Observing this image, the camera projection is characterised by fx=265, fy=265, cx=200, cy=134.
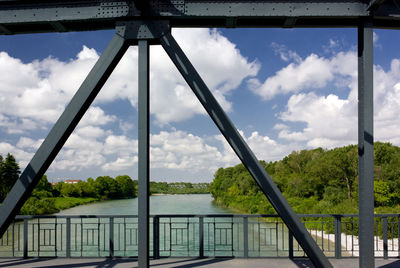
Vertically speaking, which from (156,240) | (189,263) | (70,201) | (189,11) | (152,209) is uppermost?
(189,11)

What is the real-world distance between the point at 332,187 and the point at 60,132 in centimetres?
2865

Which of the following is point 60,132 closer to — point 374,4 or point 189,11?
point 189,11

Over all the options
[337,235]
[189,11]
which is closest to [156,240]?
[337,235]

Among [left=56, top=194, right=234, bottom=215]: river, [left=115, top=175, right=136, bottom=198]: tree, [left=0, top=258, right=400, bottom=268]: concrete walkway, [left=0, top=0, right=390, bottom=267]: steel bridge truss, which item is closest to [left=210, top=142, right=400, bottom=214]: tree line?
[left=56, top=194, right=234, bottom=215]: river

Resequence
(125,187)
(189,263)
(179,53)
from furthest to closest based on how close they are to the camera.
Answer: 1. (125,187)
2. (189,263)
3. (179,53)

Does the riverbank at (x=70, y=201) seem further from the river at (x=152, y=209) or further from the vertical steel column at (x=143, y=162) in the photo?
the vertical steel column at (x=143, y=162)

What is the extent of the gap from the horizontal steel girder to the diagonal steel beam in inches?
16.9

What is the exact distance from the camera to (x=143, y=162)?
3240mm

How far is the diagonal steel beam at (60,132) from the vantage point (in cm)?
315

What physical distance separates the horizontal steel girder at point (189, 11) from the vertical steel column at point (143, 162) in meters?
0.67

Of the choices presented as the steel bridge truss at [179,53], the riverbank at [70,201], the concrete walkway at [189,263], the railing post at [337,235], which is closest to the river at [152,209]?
the riverbank at [70,201]

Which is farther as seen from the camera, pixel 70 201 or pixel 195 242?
pixel 70 201

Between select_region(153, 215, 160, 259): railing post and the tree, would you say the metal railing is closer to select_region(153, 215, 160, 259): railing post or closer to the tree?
select_region(153, 215, 160, 259): railing post

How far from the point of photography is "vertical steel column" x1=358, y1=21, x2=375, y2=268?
333cm
